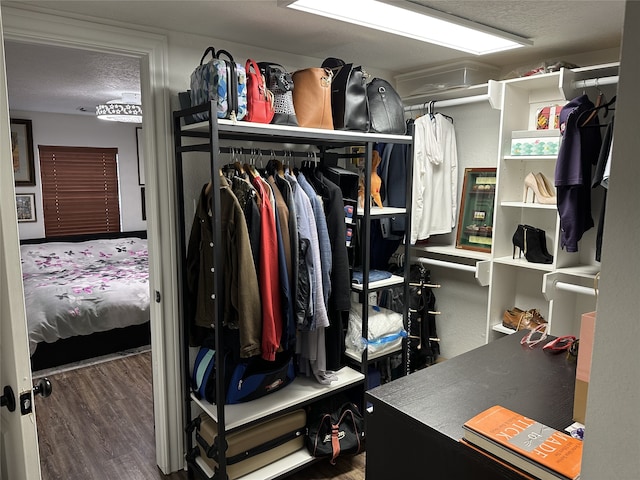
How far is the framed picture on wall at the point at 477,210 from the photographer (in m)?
3.07

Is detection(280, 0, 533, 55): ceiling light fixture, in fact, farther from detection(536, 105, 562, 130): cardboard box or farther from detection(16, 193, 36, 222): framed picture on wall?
detection(16, 193, 36, 222): framed picture on wall

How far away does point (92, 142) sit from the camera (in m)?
6.08

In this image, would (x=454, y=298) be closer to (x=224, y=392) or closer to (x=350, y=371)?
(x=350, y=371)

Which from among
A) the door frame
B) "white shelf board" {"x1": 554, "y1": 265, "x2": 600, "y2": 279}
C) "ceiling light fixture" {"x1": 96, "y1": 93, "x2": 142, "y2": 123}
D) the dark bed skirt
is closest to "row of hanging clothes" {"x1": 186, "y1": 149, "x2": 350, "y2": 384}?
the door frame

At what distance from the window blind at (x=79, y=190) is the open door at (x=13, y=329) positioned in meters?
5.32

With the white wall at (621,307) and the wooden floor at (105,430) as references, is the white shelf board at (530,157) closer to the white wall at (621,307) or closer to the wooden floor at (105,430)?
the wooden floor at (105,430)

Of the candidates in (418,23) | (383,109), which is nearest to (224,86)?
(418,23)

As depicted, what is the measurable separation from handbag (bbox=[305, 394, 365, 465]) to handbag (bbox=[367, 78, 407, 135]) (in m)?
1.52

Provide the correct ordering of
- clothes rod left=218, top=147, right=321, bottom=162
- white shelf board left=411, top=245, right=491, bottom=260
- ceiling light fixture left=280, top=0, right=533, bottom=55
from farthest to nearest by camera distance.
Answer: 1. white shelf board left=411, top=245, right=491, bottom=260
2. clothes rod left=218, top=147, right=321, bottom=162
3. ceiling light fixture left=280, top=0, right=533, bottom=55

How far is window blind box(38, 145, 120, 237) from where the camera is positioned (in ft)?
19.2

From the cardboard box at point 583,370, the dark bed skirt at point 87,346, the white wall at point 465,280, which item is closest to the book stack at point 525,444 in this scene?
the cardboard box at point 583,370

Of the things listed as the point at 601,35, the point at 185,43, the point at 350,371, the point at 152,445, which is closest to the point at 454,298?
the point at 350,371

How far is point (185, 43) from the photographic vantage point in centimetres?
229

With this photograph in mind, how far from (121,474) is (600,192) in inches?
118
